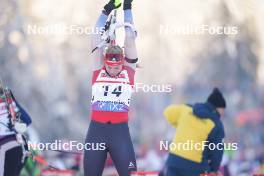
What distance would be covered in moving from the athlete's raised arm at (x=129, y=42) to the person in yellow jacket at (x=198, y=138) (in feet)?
1.60

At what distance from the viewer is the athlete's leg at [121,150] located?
6363mm

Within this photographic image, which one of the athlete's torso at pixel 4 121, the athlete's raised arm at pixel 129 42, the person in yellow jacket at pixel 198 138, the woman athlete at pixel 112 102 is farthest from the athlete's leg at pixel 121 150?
the athlete's torso at pixel 4 121

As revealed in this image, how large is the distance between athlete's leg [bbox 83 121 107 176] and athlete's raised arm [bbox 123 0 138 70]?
0.57 meters

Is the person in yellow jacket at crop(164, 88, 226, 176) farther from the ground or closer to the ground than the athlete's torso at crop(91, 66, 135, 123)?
closer to the ground

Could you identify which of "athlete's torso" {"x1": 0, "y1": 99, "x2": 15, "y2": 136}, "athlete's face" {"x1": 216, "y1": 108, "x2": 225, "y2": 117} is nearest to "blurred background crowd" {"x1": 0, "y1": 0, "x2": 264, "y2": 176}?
"athlete's face" {"x1": 216, "y1": 108, "x2": 225, "y2": 117}

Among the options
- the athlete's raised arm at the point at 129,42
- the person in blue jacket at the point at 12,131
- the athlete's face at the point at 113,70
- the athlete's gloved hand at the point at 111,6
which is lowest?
the person in blue jacket at the point at 12,131

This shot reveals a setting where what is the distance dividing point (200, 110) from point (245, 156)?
0.53 metres

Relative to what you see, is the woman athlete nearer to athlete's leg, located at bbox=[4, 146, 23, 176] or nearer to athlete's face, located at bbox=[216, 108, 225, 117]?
athlete's leg, located at bbox=[4, 146, 23, 176]

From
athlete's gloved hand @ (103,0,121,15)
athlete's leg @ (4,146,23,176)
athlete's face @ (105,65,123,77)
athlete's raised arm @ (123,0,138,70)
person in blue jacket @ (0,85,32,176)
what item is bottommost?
athlete's leg @ (4,146,23,176)

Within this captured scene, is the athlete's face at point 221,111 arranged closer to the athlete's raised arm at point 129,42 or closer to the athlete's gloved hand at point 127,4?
the athlete's raised arm at point 129,42

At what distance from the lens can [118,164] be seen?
6.39 m

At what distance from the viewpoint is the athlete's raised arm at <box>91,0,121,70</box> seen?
253 inches

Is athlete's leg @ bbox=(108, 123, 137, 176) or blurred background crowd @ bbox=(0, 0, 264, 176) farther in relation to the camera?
blurred background crowd @ bbox=(0, 0, 264, 176)

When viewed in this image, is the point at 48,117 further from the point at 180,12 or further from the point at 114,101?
the point at 180,12
